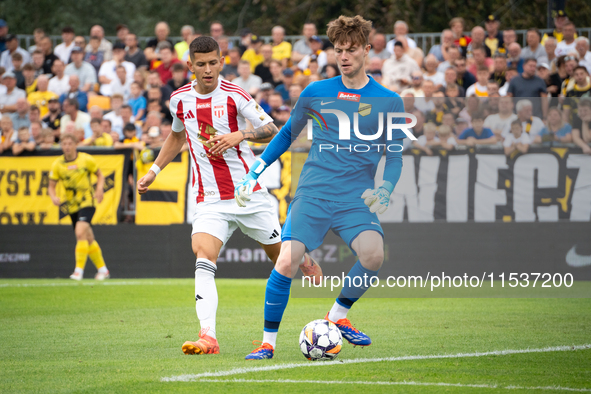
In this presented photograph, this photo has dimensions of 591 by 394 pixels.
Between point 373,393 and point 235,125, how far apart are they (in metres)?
3.02

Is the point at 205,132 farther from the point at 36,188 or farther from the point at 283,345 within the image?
the point at 36,188

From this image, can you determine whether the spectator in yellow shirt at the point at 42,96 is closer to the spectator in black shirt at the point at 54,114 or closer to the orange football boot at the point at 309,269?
the spectator in black shirt at the point at 54,114

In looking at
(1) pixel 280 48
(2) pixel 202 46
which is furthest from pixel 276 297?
(1) pixel 280 48

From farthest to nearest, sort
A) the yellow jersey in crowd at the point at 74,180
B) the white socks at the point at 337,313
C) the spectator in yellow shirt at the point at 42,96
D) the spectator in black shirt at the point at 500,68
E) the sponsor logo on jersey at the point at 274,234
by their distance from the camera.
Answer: the spectator in yellow shirt at the point at 42,96
the spectator in black shirt at the point at 500,68
the yellow jersey in crowd at the point at 74,180
the sponsor logo on jersey at the point at 274,234
the white socks at the point at 337,313

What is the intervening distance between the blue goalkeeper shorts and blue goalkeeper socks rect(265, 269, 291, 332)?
297 millimetres

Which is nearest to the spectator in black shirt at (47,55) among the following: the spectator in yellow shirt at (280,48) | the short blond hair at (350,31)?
the spectator in yellow shirt at (280,48)

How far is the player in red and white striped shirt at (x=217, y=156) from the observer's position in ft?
21.5

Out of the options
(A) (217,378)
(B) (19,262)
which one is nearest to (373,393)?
(A) (217,378)

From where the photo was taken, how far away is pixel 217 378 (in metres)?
5.04

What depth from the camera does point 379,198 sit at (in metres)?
5.73

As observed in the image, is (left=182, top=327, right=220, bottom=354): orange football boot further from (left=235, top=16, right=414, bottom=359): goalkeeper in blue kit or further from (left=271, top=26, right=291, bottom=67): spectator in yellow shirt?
(left=271, top=26, right=291, bottom=67): spectator in yellow shirt

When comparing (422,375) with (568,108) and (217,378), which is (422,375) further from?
(568,108)

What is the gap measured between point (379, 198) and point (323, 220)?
0.46m

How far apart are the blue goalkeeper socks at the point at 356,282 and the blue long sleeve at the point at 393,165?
71 cm
